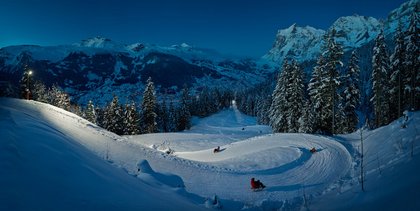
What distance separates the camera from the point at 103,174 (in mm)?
10266

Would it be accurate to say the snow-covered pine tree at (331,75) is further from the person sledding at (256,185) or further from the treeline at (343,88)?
the person sledding at (256,185)

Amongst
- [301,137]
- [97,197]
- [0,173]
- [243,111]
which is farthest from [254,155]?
[243,111]

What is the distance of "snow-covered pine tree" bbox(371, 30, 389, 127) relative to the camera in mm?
43031

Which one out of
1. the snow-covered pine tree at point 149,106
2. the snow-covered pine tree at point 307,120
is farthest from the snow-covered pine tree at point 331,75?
the snow-covered pine tree at point 149,106

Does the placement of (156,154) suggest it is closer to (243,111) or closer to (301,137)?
(301,137)

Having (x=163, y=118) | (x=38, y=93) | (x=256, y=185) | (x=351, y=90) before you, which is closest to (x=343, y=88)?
(x=351, y=90)

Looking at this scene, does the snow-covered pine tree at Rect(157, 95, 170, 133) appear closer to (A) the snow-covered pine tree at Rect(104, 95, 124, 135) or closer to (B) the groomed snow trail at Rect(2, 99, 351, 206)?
(A) the snow-covered pine tree at Rect(104, 95, 124, 135)

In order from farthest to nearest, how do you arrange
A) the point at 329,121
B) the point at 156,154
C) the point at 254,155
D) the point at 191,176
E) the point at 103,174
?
the point at 329,121
the point at 254,155
the point at 156,154
the point at 191,176
the point at 103,174

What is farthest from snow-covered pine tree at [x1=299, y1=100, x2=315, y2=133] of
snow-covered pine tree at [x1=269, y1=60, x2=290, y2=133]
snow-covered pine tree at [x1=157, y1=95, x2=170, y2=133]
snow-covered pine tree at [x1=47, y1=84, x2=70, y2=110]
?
snow-covered pine tree at [x1=157, y1=95, x2=170, y2=133]

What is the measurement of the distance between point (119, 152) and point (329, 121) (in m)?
31.4

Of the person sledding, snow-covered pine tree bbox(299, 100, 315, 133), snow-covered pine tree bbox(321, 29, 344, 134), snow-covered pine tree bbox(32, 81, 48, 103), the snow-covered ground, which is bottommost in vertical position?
the person sledding

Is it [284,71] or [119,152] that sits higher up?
[284,71]

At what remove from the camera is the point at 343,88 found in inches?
1849

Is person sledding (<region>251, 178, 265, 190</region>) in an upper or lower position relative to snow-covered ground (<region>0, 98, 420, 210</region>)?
lower
